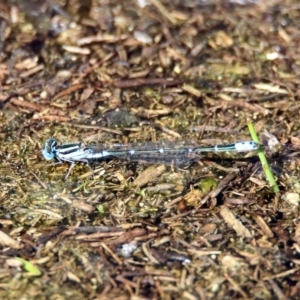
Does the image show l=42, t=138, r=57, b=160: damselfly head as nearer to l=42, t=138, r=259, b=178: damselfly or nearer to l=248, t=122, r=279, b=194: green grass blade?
l=42, t=138, r=259, b=178: damselfly

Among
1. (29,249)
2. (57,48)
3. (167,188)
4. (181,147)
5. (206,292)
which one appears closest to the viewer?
(206,292)

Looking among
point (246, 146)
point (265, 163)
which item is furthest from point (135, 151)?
point (265, 163)

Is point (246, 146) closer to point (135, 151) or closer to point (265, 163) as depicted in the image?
point (265, 163)

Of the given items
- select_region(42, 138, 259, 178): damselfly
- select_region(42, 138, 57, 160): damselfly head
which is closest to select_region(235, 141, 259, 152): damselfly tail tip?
select_region(42, 138, 259, 178): damselfly

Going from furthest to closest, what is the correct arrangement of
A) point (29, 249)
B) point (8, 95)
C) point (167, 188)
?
point (8, 95) → point (167, 188) → point (29, 249)

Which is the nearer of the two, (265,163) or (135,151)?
(265,163)

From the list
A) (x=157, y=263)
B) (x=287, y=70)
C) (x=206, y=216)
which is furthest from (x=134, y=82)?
(x=157, y=263)

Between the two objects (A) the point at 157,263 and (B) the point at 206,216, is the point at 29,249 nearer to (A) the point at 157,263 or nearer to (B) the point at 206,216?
(A) the point at 157,263

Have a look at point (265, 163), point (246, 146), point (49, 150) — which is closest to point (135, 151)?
point (49, 150)

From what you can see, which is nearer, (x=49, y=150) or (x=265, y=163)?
(x=265, y=163)

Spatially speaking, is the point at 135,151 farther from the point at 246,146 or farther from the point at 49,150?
the point at 246,146

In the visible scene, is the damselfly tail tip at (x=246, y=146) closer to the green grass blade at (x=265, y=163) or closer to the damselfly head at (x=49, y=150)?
the green grass blade at (x=265, y=163)
